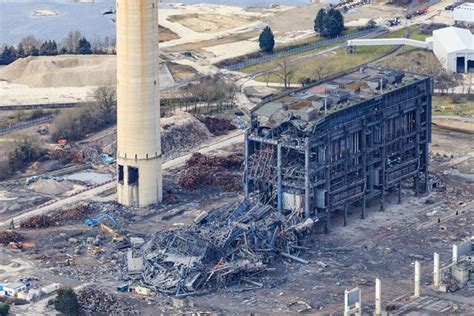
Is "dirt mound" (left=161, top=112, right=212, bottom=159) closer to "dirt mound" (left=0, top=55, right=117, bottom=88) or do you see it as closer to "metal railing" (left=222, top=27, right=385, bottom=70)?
"dirt mound" (left=0, top=55, right=117, bottom=88)

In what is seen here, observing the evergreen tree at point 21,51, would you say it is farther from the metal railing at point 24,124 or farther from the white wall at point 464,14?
the white wall at point 464,14

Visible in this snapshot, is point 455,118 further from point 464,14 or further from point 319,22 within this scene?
point 464,14

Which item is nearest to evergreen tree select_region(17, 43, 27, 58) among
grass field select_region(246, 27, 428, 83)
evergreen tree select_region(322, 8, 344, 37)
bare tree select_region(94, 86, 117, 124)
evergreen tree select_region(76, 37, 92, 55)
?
evergreen tree select_region(76, 37, 92, 55)

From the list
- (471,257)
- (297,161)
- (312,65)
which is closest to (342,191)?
(297,161)

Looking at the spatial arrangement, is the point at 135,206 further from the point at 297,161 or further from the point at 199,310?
the point at 199,310

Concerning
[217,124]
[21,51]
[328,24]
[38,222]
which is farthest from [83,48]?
[38,222]

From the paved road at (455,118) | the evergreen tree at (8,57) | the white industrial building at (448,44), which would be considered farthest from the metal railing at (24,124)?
the white industrial building at (448,44)

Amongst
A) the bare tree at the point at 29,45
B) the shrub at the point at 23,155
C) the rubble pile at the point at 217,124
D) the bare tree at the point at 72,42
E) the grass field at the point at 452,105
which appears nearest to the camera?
the shrub at the point at 23,155

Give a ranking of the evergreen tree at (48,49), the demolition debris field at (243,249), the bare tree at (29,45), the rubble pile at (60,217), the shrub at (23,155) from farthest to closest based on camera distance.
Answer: the bare tree at (29,45) < the evergreen tree at (48,49) < the shrub at (23,155) < the rubble pile at (60,217) < the demolition debris field at (243,249)
